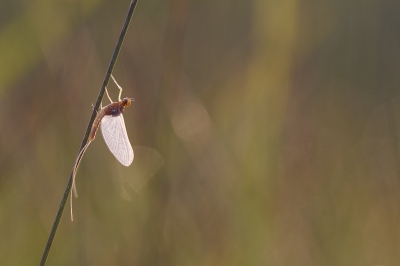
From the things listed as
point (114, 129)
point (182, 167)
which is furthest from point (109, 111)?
point (182, 167)

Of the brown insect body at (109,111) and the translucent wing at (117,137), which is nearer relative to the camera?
the translucent wing at (117,137)

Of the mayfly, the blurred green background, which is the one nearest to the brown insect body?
the mayfly

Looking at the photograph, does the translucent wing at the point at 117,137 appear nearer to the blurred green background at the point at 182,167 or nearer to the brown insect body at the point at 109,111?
the brown insect body at the point at 109,111

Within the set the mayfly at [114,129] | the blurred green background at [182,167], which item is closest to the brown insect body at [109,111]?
the mayfly at [114,129]

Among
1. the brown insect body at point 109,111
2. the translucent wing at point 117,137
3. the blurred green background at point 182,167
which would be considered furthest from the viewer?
the blurred green background at point 182,167

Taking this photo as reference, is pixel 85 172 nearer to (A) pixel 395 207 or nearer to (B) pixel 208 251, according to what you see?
(B) pixel 208 251

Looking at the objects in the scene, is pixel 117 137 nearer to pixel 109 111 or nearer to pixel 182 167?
pixel 109 111

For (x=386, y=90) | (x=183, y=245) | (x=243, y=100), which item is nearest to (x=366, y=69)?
(x=386, y=90)
